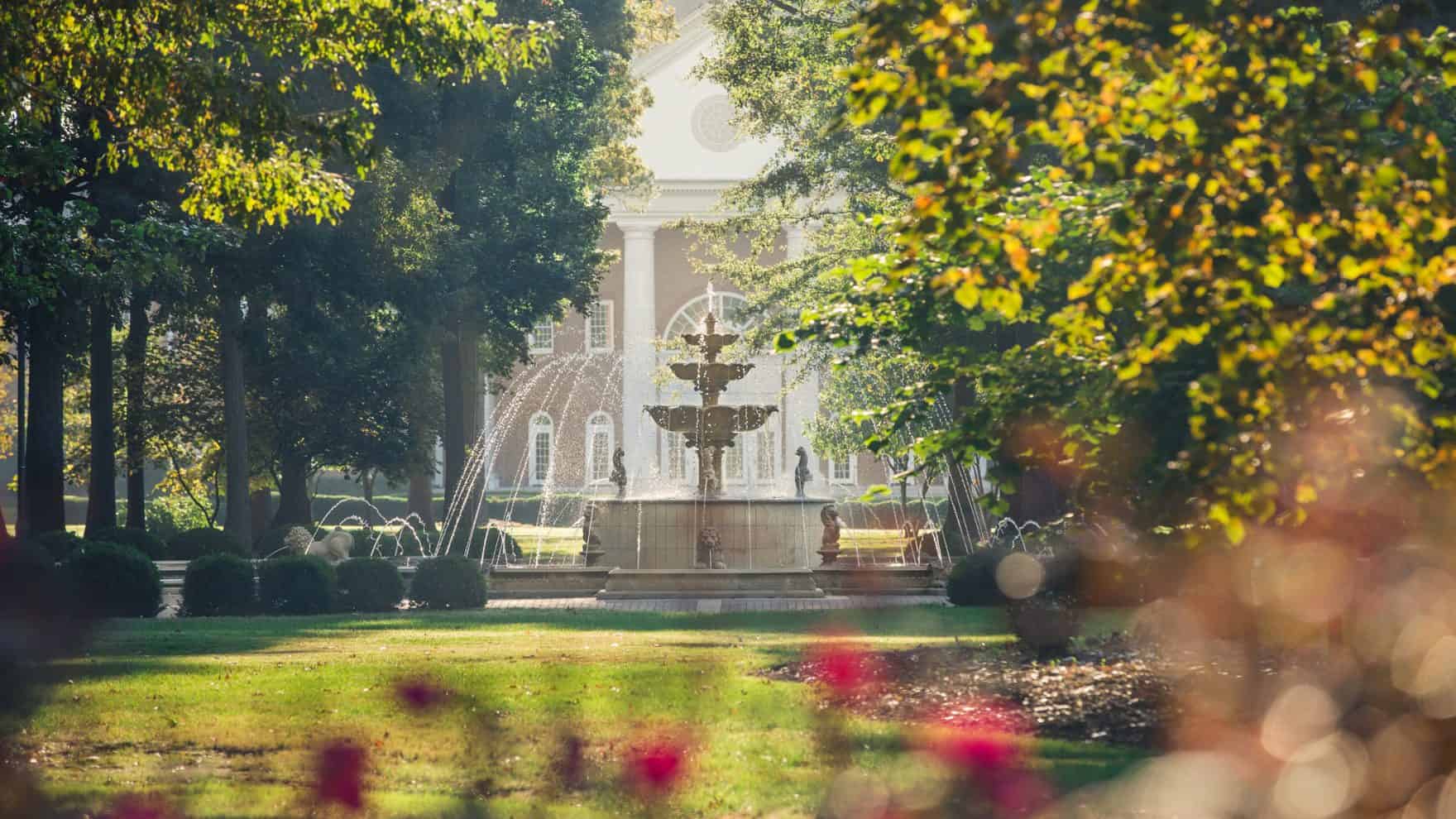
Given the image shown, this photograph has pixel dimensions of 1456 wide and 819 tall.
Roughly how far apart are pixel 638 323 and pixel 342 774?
208 ft

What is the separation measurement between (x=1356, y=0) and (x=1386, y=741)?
9202 millimetres

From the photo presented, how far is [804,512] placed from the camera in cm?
2802

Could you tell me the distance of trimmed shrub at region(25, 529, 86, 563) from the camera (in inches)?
882

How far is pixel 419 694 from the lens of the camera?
11.4 m

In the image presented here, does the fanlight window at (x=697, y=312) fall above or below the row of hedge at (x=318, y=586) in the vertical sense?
above

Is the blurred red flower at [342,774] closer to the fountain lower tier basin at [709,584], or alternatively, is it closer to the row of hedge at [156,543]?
the row of hedge at [156,543]

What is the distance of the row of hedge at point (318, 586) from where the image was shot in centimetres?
2105

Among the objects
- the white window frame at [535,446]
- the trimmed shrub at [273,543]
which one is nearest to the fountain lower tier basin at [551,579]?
the trimmed shrub at [273,543]

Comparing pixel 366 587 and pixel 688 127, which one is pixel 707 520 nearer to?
pixel 366 587

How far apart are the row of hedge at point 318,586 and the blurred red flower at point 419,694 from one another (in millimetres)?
9521

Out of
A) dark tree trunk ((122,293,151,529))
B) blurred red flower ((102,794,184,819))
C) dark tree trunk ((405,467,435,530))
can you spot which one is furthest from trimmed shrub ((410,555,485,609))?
dark tree trunk ((405,467,435,530))

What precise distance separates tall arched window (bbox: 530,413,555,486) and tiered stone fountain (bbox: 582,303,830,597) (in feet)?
145

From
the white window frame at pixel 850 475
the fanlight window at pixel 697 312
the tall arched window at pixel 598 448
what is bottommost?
the white window frame at pixel 850 475

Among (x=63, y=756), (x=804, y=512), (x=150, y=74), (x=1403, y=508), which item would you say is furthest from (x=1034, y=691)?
(x=804, y=512)
